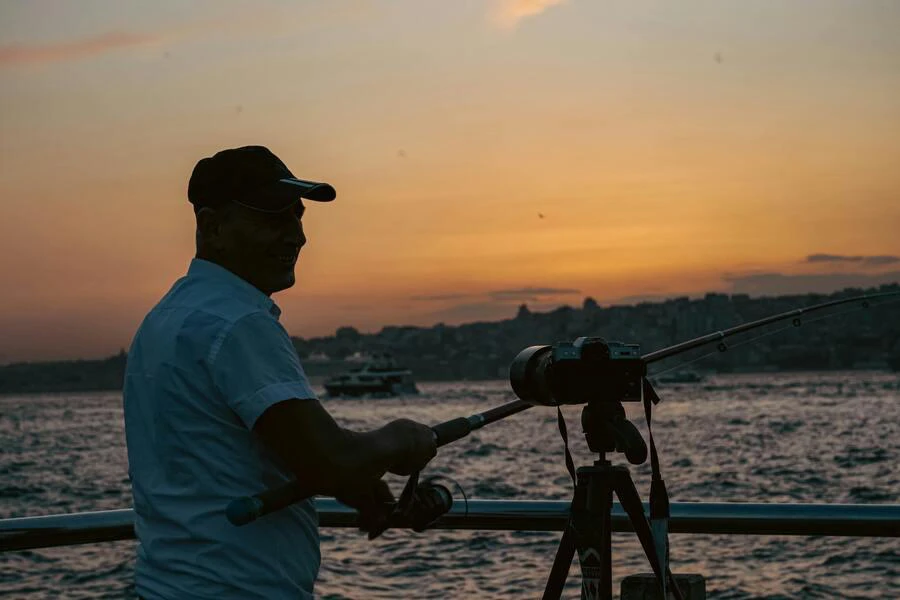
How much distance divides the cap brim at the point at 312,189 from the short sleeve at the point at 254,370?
0.30m

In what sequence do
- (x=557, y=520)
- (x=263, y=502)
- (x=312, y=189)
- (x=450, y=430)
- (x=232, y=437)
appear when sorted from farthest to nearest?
(x=557, y=520) → (x=450, y=430) → (x=312, y=189) → (x=232, y=437) → (x=263, y=502)

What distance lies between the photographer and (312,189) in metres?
2.15

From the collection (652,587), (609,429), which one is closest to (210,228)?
(609,429)

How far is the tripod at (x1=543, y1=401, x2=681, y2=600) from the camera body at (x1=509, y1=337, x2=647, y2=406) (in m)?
0.05

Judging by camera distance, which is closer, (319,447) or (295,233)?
(319,447)

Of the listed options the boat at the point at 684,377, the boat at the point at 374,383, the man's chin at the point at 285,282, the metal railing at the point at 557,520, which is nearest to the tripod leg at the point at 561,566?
the metal railing at the point at 557,520

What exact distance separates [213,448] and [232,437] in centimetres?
4

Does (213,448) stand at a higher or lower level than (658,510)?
higher

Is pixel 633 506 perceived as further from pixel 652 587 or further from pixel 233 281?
pixel 233 281

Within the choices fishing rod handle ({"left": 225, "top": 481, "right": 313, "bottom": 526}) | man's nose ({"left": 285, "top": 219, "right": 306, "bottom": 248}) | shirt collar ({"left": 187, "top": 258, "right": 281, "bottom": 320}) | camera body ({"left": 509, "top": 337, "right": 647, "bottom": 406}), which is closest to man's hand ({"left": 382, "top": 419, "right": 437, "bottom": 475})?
fishing rod handle ({"left": 225, "top": 481, "right": 313, "bottom": 526})

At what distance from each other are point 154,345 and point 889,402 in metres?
109

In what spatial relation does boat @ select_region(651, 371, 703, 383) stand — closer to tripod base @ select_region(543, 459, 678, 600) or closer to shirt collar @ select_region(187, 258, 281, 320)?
tripod base @ select_region(543, 459, 678, 600)

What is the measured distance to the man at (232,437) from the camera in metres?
1.93

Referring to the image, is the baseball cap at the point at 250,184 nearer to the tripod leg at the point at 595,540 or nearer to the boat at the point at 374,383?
the tripod leg at the point at 595,540
